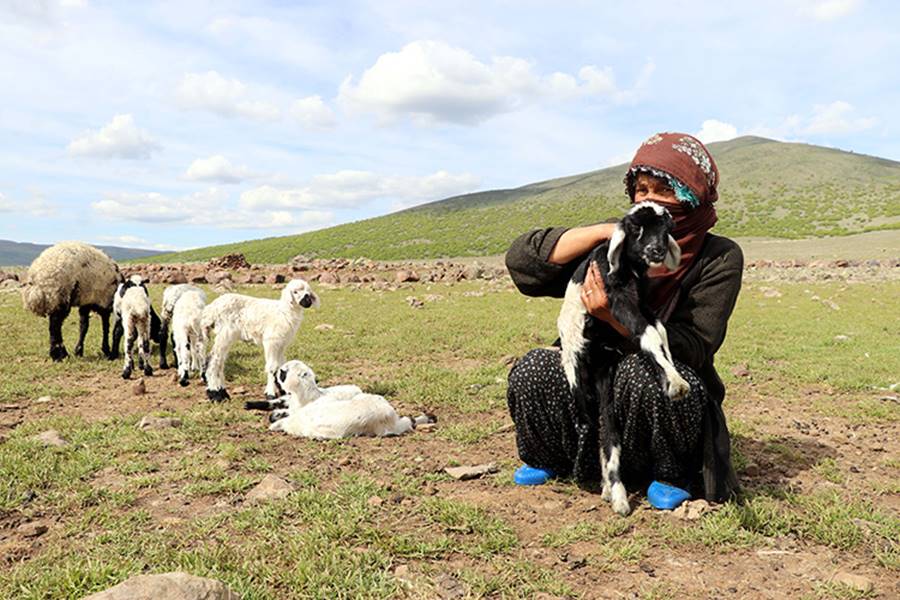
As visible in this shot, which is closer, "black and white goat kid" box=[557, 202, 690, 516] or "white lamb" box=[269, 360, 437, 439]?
"black and white goat kid" box=[557, 202, 690, 516]

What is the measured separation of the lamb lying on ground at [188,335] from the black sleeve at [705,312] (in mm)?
5845

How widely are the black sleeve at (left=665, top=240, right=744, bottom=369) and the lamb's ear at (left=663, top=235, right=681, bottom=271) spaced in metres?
0.43

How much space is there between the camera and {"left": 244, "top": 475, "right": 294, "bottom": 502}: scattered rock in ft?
12.8

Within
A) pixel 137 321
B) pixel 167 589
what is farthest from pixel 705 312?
pixel 137 321

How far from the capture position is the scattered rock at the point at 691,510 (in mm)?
3615

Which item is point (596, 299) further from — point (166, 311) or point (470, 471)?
point (166, 311)

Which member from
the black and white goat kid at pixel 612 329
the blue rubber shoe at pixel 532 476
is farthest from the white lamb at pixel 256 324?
the black and white goat kid at pixel 612 329

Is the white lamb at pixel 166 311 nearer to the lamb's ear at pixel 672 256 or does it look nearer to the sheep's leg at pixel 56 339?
the sheep's leg at pixel 56 339

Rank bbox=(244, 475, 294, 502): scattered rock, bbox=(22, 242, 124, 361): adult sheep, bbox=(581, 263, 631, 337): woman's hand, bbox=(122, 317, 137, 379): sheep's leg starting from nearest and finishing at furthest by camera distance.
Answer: bbox=(581, 263, 631, 337): woman's hand < bbox=(244, 475, 294, 502): scattered rock < bbox=(122, 317, 137, 379): sheep's leg < bbox=(22, 242, 124, 361): adult sheep

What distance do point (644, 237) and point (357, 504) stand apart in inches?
92.6

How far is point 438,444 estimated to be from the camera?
5.33 meters

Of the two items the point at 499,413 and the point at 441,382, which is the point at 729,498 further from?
the point at 441,382

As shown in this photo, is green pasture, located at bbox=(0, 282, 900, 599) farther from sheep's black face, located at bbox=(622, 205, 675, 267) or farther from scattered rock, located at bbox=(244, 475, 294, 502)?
sheep's black face, located at bbox=(622, 205, 675, 267)

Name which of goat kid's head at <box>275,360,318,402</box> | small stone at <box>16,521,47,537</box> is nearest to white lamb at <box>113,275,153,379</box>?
goat kid's head at <box>275,360,318,402</box>
